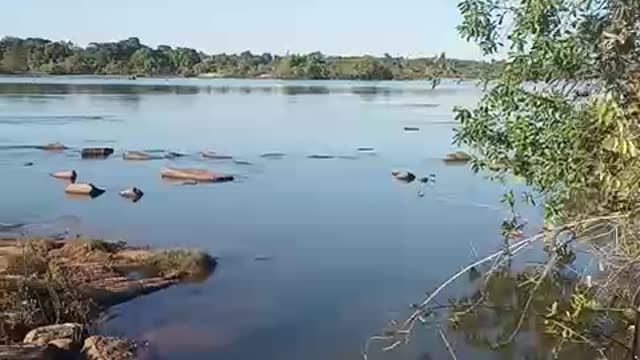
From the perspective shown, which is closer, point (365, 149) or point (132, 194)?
point (132, 194)

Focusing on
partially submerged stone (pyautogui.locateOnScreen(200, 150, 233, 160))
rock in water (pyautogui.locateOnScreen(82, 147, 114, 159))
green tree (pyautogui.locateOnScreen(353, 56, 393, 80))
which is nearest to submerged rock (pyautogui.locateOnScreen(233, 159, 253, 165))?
partially submerged stone (pyautogui.locateOnScreen(200, 150, 233, 160))

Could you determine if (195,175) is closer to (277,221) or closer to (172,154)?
(172,154)

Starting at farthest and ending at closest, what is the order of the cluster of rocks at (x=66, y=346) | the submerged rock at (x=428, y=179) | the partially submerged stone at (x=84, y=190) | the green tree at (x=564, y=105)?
1. the submerged rock at (x=428, y=179)
2. the partially submerged stone at (x=84, y=190)
3. the cluster of rocks at (x=66, y=346)
4. the green tree at (x=564, y=105)

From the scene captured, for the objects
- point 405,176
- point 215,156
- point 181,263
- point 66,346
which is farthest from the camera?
point 215,156

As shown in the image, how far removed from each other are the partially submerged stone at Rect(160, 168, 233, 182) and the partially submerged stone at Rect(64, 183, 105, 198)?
374 centimetres

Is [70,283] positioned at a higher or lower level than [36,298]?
lower

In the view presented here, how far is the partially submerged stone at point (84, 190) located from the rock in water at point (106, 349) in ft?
48.3

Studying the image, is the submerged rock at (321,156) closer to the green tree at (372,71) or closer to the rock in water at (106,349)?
the rock in water at (106,349)

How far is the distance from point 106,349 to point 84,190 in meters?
15.4

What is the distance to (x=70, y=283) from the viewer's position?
604 inches

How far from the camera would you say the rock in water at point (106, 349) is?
12.3 meters

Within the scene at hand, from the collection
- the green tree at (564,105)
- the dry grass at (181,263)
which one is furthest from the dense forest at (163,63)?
the green tree at (564,105)

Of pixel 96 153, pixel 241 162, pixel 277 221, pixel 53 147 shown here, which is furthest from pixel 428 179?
pixel 53 147

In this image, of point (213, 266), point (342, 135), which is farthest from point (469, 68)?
point (342, 135)
